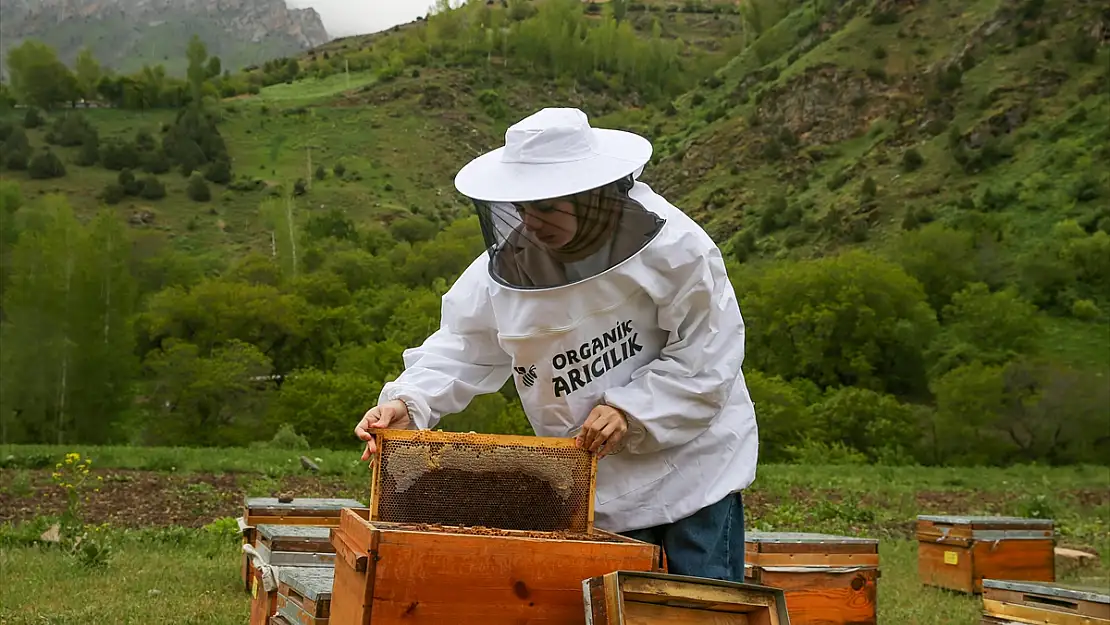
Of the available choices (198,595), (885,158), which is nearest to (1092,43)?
(885,158)

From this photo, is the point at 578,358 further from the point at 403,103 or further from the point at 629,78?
the point at 629,78

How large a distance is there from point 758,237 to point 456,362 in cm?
6105

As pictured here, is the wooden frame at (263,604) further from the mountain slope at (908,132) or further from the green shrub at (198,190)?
the green shrub at (198,190)

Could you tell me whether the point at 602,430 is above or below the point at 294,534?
above

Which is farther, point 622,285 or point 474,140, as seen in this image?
point 474,140

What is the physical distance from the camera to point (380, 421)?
315cm

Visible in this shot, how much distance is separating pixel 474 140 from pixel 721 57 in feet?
118

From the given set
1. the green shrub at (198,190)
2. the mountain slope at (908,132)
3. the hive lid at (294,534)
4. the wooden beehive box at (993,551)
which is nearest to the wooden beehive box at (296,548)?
the hive lid at (294,534)

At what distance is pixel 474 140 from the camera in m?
104

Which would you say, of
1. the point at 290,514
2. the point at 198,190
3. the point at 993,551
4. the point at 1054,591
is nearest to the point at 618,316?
the point at 1054,591

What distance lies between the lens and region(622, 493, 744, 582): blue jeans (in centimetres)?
311

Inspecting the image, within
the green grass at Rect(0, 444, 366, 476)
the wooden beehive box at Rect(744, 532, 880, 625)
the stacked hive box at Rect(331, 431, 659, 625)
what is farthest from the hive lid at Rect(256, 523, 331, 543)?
the green grass at Rect(0, 444, 366, 476)

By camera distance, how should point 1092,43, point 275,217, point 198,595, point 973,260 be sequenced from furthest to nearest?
point 275,217, point 1092,43, point 973,260, point 198,595

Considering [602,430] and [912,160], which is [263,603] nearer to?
[602,430]
